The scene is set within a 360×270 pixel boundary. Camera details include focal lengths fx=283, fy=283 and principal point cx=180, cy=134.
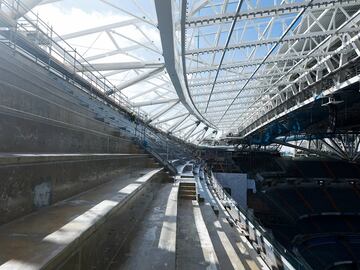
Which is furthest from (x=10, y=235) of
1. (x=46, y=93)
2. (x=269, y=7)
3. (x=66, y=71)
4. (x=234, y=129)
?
(x=234, y=129)

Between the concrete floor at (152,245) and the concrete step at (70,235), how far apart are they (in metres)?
0.16

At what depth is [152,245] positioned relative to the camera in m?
4.02

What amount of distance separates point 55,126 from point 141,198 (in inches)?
85.6

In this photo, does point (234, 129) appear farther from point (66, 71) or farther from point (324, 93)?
point (66, 71)

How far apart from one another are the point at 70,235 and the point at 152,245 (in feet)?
6.40

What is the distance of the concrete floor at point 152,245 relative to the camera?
135 inches

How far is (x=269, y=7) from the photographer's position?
8.70 m

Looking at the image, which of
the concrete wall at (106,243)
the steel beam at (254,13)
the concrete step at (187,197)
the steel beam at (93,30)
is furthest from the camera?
the steel beam at (93,30)

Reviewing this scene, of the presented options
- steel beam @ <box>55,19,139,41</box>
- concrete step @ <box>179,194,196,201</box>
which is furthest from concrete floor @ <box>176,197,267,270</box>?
steel beam @ <box>55,19,139,41</box>

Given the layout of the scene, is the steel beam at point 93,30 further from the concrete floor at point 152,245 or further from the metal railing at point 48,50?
the concrete floor at point 152,245

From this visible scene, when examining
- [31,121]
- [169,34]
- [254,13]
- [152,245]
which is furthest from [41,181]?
[254,13]

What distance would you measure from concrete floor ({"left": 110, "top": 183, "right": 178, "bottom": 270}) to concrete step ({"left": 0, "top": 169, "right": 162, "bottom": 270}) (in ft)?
0.52

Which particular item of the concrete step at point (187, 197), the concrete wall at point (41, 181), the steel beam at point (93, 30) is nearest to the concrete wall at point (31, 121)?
the concrete wall at point (41, 181)

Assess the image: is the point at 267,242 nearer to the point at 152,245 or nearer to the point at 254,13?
the point at 152,245
